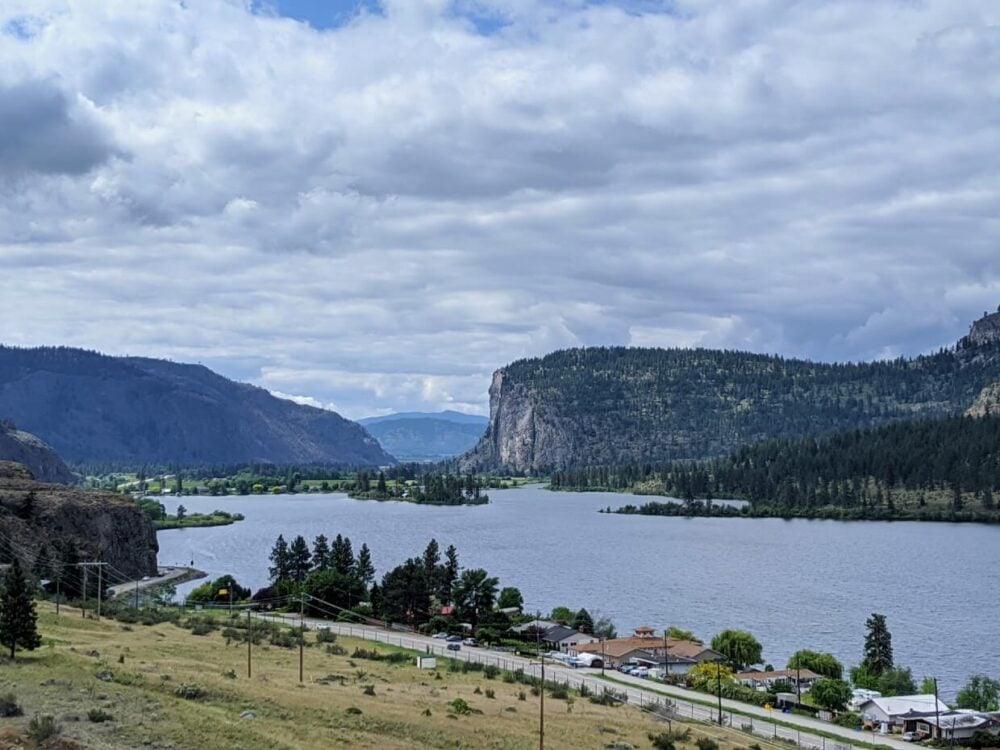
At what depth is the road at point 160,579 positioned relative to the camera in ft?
385

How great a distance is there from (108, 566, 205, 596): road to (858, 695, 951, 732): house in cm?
7840

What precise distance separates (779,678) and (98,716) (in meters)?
49.9

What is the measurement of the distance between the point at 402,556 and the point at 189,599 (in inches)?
1662

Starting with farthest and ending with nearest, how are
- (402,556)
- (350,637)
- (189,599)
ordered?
(402,556) < (189,599) < (350,637)

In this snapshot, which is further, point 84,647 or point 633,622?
point 633,622

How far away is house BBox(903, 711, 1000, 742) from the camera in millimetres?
63156

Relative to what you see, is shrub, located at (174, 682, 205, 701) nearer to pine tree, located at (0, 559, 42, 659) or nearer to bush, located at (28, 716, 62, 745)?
bush, located at (28, 716, 62, 745)

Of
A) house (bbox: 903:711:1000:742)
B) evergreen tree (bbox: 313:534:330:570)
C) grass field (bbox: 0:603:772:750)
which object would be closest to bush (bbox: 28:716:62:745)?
grass field (bbox: 0:603:772:750)

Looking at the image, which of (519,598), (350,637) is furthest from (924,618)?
(350,637)

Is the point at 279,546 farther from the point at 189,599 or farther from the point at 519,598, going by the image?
the point at 519,598

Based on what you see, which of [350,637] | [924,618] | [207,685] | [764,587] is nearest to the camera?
[207,685]

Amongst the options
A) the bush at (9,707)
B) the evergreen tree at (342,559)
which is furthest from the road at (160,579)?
the bush at (9,707)

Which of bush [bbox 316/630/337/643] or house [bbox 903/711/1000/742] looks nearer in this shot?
house [bbox 903/711/1000/742]

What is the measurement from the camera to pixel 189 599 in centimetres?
11000
